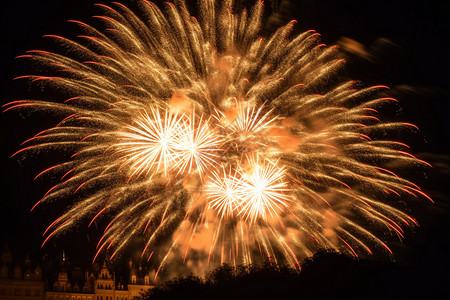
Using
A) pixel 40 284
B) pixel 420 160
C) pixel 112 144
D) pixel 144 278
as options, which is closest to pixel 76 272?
pixel 40 284

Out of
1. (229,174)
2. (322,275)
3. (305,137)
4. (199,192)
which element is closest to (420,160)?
(305,137)

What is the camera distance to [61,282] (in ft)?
202

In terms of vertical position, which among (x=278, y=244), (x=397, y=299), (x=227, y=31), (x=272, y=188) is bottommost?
(x=397, y=299)

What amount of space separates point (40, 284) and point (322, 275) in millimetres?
42877

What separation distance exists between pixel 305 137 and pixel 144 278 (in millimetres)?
49055

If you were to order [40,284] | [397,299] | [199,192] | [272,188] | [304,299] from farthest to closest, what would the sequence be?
[40,284]
[199,192]
[272,188]
[304,299]
[397,299]

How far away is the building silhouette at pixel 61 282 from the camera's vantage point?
5772 centimetres

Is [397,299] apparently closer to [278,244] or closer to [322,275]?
[322,275]

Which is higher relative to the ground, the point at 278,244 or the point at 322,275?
the point at 278,244

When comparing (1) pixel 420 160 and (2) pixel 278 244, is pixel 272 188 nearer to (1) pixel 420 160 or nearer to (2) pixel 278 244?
(2) pixel 278 244

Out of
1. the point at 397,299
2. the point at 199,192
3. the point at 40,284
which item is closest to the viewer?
the point at 397,299

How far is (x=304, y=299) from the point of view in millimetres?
27031

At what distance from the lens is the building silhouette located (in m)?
57.7

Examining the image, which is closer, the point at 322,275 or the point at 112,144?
the point at 322,275
